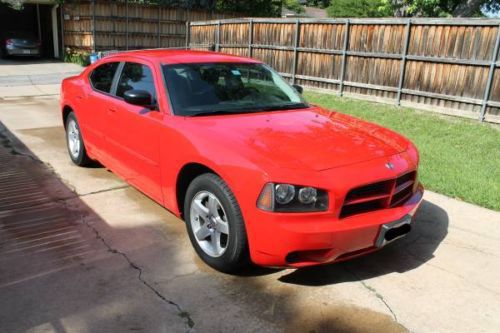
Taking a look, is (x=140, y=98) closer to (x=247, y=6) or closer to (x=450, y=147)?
(x=450, y=147)

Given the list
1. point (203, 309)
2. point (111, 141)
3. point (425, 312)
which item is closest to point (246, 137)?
point (203, 309)

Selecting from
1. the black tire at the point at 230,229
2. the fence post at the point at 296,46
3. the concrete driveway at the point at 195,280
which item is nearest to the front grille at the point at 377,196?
the concrete driveway at the point at 195,280

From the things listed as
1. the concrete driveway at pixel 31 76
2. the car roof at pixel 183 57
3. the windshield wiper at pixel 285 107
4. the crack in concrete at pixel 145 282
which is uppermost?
the car roof at pixel 183 57

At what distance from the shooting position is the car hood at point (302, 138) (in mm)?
3272

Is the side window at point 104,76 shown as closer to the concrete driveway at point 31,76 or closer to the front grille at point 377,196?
the front grille at point 377,196

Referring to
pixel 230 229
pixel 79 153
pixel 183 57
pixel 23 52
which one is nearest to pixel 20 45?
pixel 23 52

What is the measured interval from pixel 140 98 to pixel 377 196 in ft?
7.39

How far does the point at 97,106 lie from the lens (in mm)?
5309

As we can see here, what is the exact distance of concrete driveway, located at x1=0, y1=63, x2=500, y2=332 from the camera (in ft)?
10.0

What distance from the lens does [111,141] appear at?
5.04 metres

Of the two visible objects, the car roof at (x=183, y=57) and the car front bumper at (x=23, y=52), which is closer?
the car roof at (x=183, y=57)

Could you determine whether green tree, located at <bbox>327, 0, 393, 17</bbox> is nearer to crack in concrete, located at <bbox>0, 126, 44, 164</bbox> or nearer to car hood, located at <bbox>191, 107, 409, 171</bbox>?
crack in concrete, located at <bbox>0, 126, 44, 164</bbox>

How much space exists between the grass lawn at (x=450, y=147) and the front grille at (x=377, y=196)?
2.17m

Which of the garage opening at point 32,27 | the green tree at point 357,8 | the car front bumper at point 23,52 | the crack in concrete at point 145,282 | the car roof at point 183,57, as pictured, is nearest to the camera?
the crack in concrete at point 145,282
